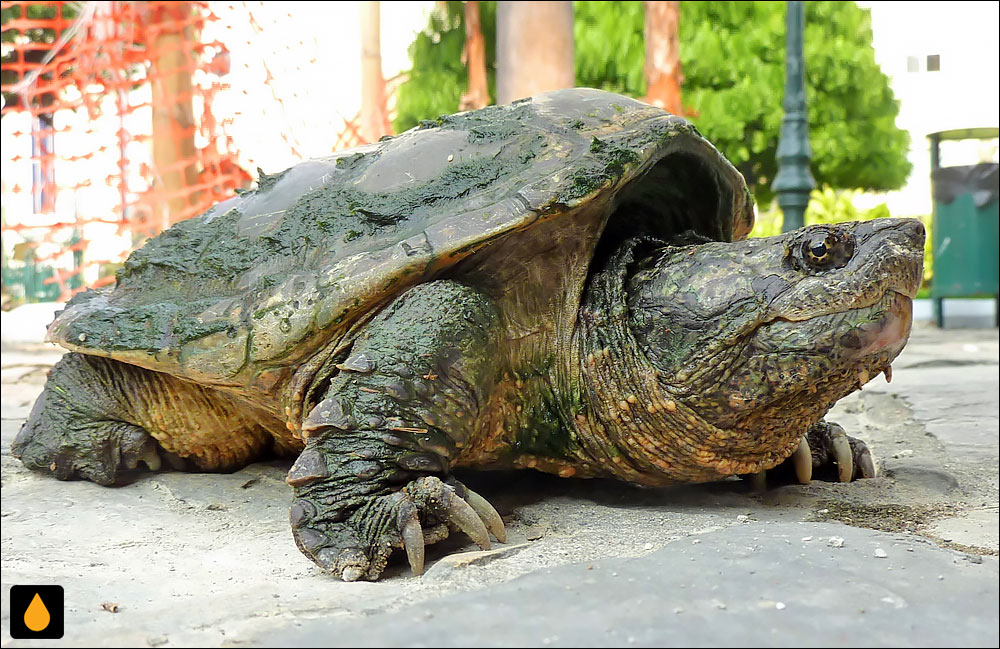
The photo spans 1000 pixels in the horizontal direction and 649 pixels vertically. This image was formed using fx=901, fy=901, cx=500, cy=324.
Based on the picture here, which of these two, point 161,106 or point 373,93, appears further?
point 373,93

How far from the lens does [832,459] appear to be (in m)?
2.28

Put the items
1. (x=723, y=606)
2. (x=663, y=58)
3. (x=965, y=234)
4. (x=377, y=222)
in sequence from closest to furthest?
1. (x=723, y=606)
2. (x=377, y=222)
3. (x=965, y=234)
4. (x=663, y=58)

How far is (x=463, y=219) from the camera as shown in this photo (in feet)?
6.06

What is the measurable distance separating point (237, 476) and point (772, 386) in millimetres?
→ 1467

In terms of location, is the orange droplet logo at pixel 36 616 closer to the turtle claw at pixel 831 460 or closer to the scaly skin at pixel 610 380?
the scaly skin at pixel 610 380

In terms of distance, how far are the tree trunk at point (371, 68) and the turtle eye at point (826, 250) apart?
22.4 ft

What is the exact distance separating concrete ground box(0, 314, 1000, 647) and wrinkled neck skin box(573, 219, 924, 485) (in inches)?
5.9

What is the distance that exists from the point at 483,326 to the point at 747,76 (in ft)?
46.0

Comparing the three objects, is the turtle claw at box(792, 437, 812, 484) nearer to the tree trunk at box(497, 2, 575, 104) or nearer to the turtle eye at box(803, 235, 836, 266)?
the turtle eye at box(803, 235, 836, 266)

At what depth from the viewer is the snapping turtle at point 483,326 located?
1673 millimetres

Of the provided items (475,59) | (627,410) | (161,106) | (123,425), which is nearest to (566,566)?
(627,410)

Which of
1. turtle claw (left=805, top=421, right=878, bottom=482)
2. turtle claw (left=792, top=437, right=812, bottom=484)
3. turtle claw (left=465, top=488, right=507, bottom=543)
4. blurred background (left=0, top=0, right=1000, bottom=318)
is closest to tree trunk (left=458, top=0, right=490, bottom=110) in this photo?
blurred background (left=0, top=0, right=1000, bottom=318)

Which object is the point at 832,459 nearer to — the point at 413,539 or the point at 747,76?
the point at 413,539

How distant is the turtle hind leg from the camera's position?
93.4 inches
